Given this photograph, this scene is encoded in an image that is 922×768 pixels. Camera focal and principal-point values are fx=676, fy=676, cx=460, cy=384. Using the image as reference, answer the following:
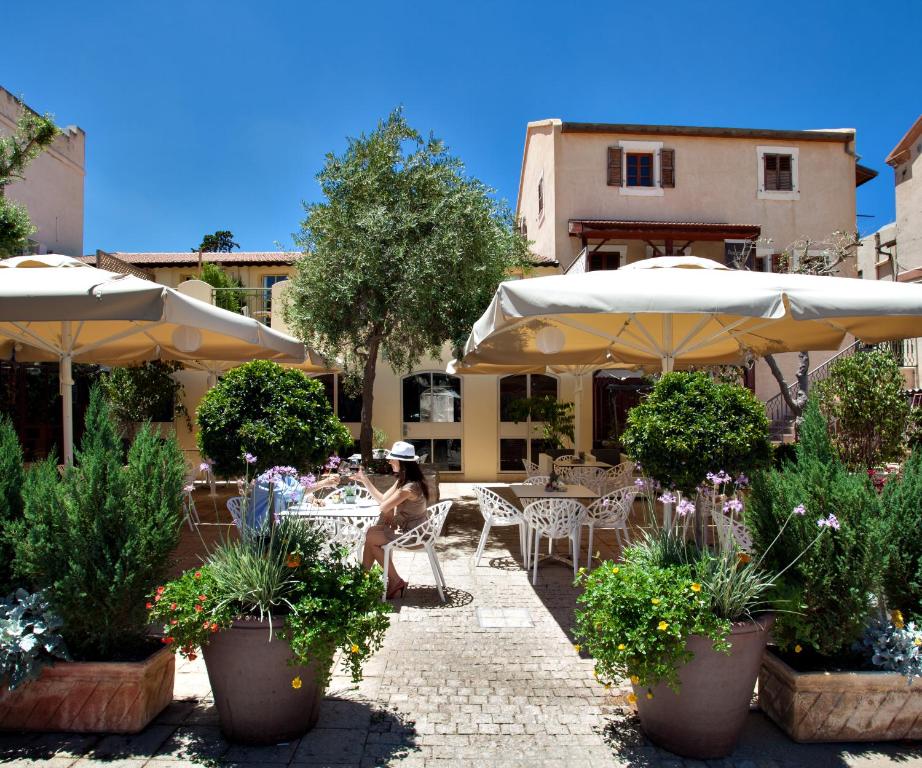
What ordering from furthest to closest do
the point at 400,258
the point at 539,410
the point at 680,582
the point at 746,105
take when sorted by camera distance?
1. the point at 746,105
2. the point at 539,410
3. the point at 400,258
4. the point at 680,582

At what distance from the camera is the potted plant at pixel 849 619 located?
320 cm

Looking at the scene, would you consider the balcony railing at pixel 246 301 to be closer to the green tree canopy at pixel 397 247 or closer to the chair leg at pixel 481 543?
the green tree canopy at pixel 397 247

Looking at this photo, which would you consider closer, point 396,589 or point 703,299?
point 703,299

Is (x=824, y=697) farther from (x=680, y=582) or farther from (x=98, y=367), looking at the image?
(x=98, y=367)

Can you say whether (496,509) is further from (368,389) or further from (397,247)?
(368,389)

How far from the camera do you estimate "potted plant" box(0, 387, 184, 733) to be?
126 inches

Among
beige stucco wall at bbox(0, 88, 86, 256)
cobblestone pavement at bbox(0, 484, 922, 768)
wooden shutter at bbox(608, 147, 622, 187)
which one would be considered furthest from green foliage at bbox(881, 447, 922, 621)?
beige stucco wall at bbox(0, 88, 86, 256)

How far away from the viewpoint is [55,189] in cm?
1938

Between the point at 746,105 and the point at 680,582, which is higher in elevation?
the point at 746,105

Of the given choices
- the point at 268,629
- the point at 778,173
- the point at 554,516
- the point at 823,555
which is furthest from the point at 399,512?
the point at 778,173

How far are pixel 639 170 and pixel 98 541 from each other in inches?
708

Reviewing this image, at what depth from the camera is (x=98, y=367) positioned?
14.0 m

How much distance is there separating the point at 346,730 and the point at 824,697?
230 cm

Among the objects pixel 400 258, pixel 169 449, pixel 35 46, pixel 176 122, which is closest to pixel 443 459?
pixel 400 258
